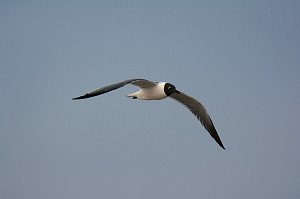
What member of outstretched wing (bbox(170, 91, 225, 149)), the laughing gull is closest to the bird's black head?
the laughing gull

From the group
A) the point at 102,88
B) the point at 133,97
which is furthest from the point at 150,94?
the point at 102,88

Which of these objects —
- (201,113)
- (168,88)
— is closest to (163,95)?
(168,88)

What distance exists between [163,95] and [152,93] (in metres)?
0.14

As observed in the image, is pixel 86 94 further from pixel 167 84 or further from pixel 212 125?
Answer: pixel 212 125

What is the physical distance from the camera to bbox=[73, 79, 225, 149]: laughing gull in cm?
492

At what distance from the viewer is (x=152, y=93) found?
6016 millimetres

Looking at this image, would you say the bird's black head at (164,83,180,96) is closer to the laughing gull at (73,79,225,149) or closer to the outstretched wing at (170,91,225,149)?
the laughing gull at (73,79,225,149)

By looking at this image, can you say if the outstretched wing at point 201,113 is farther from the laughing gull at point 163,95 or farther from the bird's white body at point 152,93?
the bird's white body at point 152,93

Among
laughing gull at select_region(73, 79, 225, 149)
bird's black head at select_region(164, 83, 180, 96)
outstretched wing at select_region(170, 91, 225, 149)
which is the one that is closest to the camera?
laughing gull at select_region(73, 79, 225, 149)

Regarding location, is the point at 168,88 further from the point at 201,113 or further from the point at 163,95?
the point at 201,113

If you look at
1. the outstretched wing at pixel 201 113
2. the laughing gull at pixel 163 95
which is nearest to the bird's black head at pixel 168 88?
the laughing gull at pixel 163 95

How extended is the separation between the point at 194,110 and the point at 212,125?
0.34 meters

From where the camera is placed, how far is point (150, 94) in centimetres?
602

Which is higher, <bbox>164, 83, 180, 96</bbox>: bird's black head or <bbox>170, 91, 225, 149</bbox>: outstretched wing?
<bbox>164, 83, 180, 96</bbox>: bird's black head
